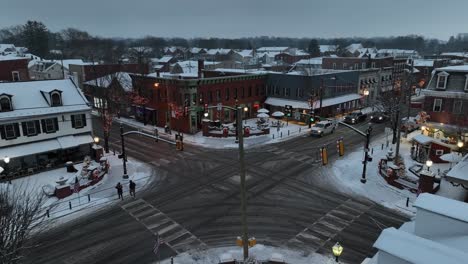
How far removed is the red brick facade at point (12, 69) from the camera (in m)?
48.4

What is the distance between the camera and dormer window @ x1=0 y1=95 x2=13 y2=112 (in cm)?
3034

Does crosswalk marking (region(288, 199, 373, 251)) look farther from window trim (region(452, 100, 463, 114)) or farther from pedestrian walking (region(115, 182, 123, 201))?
window trim (region(452, 100, 463, 114))

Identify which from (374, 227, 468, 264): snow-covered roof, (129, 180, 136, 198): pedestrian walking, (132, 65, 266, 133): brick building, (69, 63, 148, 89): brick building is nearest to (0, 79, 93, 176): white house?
(129, 180, 136, 198): pedestrian walking

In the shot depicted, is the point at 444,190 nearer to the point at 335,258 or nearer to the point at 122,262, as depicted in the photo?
the point at 335,258

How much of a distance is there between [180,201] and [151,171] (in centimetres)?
749

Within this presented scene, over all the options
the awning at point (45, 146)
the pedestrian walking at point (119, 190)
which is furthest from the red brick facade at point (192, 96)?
the pedestrian walking at point (119, 190)

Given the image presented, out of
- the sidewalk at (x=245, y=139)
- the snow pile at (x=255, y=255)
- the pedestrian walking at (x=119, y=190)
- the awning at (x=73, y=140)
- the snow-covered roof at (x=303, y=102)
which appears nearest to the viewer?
the snow pile at (x=255, y=255)

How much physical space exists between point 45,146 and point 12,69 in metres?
25.7

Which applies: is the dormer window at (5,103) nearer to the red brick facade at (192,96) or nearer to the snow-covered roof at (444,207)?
the red brick facade at (192,96)

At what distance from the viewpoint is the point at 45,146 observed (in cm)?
3117

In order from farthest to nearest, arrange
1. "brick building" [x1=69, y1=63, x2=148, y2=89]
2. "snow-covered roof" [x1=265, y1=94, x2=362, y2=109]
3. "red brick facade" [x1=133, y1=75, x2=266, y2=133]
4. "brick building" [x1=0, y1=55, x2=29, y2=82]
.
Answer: "brick building" [x1=69, y1=63, x2=148, y2=89] < "snow-covered roof" [x1=265, y1=94, x2=362, y2=109] < "brick building" [x1=0, y1=55, x2=29, y2=82] < "red brick facade" [x1=133, y1=75, x2=266, y2=133]

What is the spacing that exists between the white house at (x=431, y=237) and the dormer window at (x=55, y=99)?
31.4 meters

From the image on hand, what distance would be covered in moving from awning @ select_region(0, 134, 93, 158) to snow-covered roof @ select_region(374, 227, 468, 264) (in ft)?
96.7

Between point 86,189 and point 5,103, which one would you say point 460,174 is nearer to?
point 86,189
